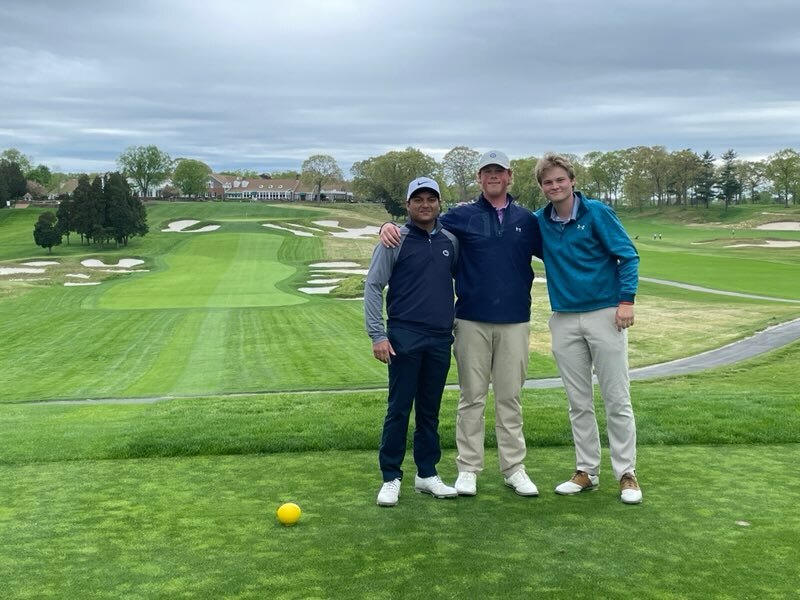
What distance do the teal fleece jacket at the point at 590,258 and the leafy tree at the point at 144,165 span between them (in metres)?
140

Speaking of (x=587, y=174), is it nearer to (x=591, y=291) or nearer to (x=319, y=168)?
(x=319, y=168)

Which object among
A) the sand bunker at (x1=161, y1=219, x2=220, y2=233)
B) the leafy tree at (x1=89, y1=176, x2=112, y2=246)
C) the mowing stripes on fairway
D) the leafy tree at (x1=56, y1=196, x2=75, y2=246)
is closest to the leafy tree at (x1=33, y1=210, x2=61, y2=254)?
the leafy tree at (x1=56, y1=196, x2=75, y2=246)

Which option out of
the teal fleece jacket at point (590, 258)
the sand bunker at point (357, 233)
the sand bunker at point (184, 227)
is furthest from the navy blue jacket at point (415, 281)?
the sand bunker at point (184, 227)

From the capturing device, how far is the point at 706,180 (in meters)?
119

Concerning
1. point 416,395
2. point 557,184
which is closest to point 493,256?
point 557,184

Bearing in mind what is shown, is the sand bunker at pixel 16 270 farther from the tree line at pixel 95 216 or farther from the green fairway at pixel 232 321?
the tree line at pixel 95 216

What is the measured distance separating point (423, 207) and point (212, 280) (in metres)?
37.9

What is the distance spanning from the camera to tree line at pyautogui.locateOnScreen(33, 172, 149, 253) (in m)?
57.7

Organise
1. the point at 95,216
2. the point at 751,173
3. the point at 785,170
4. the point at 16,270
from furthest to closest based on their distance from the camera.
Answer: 1. the point at 751,173
2. the point at 785,170
3. the point at 95,216
4. the point at 16,270

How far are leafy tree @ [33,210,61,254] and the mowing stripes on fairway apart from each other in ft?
29.2

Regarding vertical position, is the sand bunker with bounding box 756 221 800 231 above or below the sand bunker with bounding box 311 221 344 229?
below

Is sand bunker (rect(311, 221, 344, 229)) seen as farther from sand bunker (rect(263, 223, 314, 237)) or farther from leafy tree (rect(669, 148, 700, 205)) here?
leafy tree (rect(669, 148, 700, 205))

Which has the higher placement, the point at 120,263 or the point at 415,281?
the point at 415,281

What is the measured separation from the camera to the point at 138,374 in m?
18.0
